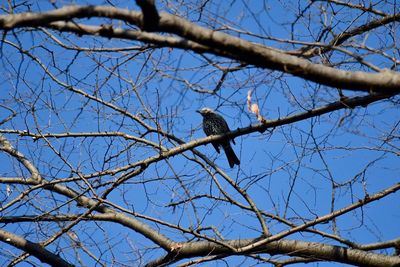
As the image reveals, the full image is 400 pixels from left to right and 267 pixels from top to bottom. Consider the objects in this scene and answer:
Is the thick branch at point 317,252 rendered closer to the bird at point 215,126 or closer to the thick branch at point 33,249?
the thick branch at point 33,249

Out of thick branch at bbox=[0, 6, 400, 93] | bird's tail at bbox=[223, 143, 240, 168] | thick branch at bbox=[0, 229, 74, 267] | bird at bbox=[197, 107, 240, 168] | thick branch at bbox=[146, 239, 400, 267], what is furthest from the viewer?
bird at bbox=[197, 107, 240, 168]

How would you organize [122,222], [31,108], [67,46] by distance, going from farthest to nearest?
[122,222], [31,108], [67,46]

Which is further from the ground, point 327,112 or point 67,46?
point 67,46

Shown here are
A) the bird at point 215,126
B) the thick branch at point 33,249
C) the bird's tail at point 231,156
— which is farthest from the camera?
the bird at point 215,126

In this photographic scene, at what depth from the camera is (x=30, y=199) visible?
437 cm

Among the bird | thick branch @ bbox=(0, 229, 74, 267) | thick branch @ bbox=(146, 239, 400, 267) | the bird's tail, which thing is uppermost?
the bird

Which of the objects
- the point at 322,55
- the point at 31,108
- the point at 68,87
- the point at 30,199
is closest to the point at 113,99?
the point at 68,87

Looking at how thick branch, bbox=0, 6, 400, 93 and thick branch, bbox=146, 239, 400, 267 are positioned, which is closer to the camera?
thick branch, bbox=0, 6, 400, 93

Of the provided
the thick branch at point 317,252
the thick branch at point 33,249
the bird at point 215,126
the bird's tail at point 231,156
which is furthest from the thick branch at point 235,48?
the bird at point 215,126

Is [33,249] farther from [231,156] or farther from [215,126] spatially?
[215,126]

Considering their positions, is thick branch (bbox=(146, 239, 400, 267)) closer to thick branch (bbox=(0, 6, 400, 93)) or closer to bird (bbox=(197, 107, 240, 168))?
thick branch (bbox=(0, 6, 400, 93))

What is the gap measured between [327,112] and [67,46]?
6.28 ft

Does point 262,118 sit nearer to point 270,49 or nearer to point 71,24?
point 270,49

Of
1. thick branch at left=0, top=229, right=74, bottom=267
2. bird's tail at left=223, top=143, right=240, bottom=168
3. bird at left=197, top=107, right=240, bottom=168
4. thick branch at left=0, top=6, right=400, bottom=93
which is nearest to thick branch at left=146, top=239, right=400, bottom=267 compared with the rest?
thick branch at left=0, top=229, right=74, bottom=267
